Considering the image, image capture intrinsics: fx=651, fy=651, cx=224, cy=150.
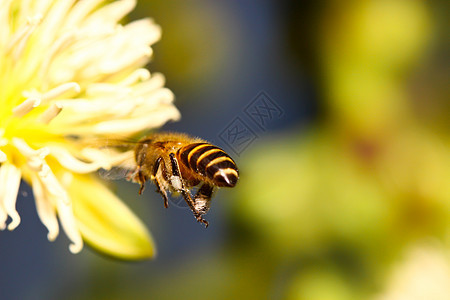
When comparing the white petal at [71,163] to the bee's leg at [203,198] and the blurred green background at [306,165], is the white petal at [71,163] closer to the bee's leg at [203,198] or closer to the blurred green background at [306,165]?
the bee's leg at [203,198]

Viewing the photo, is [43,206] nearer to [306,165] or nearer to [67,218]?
[67,218]

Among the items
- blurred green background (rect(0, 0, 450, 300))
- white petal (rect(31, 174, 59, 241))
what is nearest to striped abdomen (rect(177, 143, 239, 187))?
white petal (rect(31, 174, 59, 241))

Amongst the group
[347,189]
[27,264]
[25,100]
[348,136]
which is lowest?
[27,264]

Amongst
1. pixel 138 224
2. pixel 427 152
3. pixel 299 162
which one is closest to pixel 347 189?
pixel 299 162

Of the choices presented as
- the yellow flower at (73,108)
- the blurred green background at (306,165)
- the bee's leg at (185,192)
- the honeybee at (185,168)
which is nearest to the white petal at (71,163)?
the yellow flower at (73,108)

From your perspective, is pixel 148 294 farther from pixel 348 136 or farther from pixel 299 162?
pixel 348 136

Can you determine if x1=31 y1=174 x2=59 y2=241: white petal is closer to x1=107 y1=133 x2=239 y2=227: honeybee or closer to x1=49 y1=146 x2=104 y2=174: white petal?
x1=49 y1=146 x2=104 y2=174: white petal
